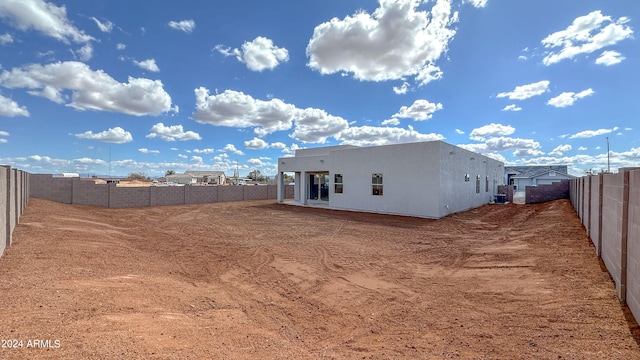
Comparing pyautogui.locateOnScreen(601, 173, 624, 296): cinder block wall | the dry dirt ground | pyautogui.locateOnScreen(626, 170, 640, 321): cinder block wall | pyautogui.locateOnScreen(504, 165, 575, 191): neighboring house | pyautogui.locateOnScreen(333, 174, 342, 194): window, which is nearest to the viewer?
the dry dirt ground

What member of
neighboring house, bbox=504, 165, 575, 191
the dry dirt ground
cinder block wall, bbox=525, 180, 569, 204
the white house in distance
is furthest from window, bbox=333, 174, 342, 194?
neighboring house, bbox=504, 165, 575, 191

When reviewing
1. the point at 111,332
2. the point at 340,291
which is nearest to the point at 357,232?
the point at 340,291

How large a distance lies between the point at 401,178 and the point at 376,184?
1660mm

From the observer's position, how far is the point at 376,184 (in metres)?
17.0

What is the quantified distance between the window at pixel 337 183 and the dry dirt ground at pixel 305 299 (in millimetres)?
9779

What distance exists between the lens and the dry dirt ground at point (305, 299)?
10.4ft

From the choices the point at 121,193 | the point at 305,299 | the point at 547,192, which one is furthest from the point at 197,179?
the point at 305,299

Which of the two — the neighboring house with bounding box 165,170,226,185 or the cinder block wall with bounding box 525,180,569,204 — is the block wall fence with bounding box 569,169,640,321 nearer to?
the cinder block wall with bounding box 525,180,569,204

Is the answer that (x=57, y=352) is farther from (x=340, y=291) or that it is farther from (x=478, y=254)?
(x=478, y=254)

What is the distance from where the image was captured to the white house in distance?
584 inches

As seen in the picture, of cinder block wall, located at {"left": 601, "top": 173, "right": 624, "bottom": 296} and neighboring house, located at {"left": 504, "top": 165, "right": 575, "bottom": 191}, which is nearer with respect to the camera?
cinder block wall, located at {"left": 601, "top": 173, "right": 624, "bottom": 296}

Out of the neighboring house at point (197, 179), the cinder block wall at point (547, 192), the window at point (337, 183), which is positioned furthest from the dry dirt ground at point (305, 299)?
the neighboring house at point (197, 179)

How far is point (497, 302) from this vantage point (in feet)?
15.6

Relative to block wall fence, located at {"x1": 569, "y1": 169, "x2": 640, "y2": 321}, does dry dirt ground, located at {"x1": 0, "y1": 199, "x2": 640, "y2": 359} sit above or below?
below
